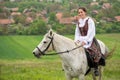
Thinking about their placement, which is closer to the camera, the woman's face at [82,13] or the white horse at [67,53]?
the white horse at [67,53]

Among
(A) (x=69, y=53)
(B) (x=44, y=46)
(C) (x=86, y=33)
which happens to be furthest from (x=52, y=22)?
(B) (x=44, y=46)

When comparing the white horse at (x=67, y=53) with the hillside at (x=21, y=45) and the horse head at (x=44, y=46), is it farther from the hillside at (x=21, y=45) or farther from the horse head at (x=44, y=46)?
the hillside at (x=21, y=45)

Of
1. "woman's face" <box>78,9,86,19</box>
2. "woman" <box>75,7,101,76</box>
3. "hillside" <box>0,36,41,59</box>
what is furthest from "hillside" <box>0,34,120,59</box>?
"woman's face" <box>78,9,86,19</box>

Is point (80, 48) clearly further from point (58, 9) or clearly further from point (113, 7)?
point (58, 9)

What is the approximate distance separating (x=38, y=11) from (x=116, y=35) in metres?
36.9

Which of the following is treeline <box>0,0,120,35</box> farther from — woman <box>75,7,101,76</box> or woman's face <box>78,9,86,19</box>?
woman's face <box>78,9,86,19</box>

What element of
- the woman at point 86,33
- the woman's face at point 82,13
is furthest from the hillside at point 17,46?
the woman's face at point 82,13

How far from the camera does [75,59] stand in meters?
7.14

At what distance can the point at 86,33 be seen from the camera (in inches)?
292

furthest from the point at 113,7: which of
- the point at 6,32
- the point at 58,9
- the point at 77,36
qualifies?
the point at 77,36

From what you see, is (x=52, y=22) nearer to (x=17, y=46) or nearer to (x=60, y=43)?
(x=17, y=46)

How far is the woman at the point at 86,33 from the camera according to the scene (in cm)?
734

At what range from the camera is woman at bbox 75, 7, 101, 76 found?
734 centimetres

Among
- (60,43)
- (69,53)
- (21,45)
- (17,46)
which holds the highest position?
(60,43)
